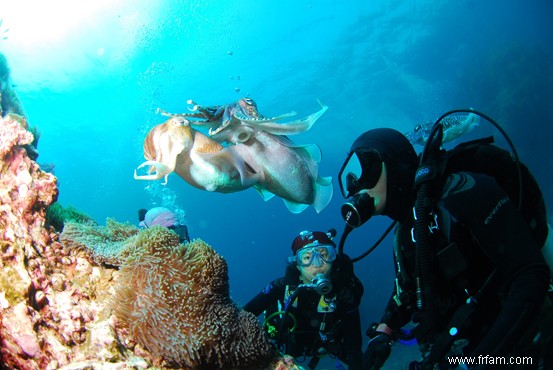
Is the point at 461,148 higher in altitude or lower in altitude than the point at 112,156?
lower

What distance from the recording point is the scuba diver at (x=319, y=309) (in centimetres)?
558

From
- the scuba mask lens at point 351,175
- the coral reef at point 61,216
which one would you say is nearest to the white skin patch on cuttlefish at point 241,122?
the scuba mask lens at point 351,175

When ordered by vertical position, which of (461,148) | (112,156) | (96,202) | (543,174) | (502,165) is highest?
(96,202)

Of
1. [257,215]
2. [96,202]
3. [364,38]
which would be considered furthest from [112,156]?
[257,215]

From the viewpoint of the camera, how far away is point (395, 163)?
101 inches

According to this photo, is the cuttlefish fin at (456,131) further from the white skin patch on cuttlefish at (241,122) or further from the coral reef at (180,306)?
the coral reef at (180,306)

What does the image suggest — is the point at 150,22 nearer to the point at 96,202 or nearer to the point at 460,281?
the point at 460,281

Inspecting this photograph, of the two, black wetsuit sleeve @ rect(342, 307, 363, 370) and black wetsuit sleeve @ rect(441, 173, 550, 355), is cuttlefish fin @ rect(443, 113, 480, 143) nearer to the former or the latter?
Answer: black wetsuit sleeve @ rect(441, 173, 550, 355)

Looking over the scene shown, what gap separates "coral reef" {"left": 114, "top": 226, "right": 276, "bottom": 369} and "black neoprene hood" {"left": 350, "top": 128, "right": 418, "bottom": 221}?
1.54 m

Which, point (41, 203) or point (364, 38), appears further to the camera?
point (364, 38)

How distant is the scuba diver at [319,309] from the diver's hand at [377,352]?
6.23 ft

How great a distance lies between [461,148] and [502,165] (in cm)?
30

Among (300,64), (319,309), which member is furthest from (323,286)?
(300,64)

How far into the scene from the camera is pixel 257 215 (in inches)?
4237
